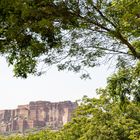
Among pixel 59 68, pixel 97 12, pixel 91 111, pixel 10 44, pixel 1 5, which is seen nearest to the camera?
pixel 1 5

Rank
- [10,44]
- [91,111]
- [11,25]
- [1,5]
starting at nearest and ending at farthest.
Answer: [1,5] < [11,25] < [10,44] < [91,111]

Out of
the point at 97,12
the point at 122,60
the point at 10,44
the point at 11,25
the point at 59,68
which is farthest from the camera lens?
the point at 122,60

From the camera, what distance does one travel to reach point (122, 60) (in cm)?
1488

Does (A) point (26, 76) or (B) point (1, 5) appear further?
(A) point (26, 76)

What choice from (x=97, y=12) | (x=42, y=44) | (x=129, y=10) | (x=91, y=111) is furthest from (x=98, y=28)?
(x=91, y=111)

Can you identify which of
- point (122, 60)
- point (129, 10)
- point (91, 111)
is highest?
point (129, 10)

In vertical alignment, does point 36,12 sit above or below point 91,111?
above

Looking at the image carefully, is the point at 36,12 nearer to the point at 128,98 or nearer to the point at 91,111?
the point at 128,98

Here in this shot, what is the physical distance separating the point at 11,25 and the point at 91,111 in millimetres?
26089

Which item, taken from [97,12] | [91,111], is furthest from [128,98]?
[91,111]

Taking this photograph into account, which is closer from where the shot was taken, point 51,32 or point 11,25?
point 11,25

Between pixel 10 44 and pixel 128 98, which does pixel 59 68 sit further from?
Result: pixel 128 98

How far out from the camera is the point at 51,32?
1149 centimetres

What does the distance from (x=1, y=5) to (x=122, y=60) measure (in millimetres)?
6193
